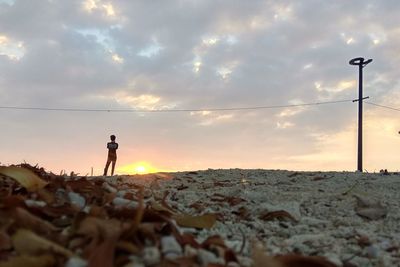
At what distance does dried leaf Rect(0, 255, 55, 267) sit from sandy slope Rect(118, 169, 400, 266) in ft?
2.72

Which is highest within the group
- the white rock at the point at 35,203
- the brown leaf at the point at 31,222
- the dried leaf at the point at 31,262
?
the white rock at the point at 35,203

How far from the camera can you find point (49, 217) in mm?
2791

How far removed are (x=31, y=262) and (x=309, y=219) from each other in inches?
90.0

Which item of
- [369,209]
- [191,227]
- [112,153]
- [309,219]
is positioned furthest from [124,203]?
[112,153]

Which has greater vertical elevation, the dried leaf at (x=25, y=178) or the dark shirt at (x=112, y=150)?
the dark shirt at (x=112, y=150)

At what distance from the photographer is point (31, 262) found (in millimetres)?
2125

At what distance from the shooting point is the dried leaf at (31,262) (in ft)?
6.96

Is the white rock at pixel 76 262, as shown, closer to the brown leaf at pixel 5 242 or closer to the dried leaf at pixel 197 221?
the brown leaf at pixel 5 242

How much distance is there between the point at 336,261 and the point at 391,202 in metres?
2.43

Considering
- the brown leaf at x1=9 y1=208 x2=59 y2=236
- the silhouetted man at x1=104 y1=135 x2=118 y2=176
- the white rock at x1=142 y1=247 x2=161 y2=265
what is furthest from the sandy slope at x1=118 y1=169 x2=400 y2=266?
the silhouetted man at x1=104 y1=135 x2=118 y2=176

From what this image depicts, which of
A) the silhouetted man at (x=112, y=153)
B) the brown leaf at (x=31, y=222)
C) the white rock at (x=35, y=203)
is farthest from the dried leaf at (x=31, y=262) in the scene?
the silhouetted man at (x=112, y=153)

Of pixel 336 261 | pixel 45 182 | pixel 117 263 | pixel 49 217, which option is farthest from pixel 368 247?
pixel 45 182

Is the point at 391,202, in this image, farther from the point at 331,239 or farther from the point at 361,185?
the point at 331,239

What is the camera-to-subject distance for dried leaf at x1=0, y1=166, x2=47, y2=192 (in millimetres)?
3589
